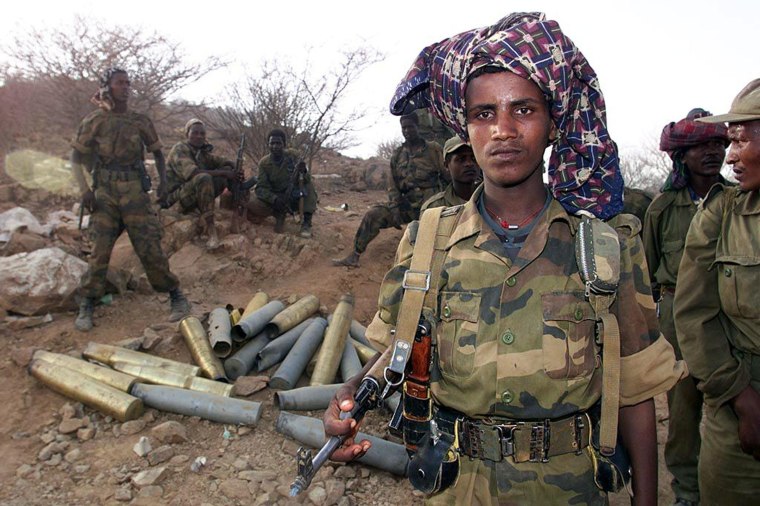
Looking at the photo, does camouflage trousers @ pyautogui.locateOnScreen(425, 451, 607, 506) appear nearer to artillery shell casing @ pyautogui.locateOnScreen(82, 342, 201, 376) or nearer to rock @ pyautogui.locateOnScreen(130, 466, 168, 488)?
rock @ pyautogui.locateOnScreen(130, 466, 168, 488)

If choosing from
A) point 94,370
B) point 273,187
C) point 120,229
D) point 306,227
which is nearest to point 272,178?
point 273,187

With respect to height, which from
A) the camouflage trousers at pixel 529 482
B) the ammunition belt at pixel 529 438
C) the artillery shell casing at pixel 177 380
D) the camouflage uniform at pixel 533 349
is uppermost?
the camouflage uniform at pixel 533 349

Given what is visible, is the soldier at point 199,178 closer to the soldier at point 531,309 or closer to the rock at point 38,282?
the rock at point 38,282

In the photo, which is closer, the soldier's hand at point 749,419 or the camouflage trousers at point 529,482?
the camouflage trousers at point 529,482

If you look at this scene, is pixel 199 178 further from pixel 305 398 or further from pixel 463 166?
pixel 305 398

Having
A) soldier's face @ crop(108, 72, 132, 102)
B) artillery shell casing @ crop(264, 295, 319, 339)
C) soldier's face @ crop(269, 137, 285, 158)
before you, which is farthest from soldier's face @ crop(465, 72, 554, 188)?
soldier's face @ crop(269, 137, 285, 158)

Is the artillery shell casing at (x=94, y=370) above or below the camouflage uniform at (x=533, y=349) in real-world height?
below

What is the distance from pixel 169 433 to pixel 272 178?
595 centimetres

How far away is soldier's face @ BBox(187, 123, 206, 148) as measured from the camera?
27.4 ft

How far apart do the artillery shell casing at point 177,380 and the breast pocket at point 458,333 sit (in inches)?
118

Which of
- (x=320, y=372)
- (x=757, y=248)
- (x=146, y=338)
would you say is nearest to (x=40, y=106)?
(x=146, y=338)

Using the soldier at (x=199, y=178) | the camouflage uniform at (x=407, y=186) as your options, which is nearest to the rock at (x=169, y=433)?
the soldier at (x=199, y=178)

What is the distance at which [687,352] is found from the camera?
7.91 feet

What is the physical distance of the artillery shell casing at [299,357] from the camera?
4.35 meters
